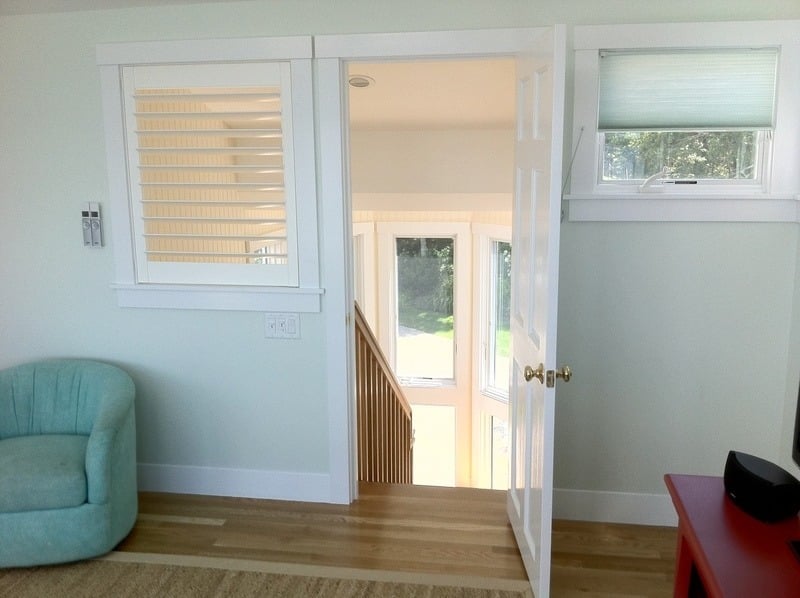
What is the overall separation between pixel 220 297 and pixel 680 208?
6.30 ft

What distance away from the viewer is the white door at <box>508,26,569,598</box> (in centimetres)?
182

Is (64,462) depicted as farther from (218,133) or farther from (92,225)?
(218,133)

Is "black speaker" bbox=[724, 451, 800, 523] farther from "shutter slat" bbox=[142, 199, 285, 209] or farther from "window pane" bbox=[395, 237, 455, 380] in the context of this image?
"window pane" bbox=[395, 237, 455, 380]

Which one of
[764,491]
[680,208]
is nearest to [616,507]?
[764,491]

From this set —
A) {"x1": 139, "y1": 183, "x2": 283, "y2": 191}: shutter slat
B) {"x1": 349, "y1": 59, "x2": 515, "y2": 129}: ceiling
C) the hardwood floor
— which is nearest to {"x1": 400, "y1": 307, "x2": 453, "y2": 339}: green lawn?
{"x1": 349, "y1": 59, "x2": 515, "y2": 129}: ceiling

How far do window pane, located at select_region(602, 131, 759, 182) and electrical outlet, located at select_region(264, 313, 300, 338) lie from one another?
1418mm

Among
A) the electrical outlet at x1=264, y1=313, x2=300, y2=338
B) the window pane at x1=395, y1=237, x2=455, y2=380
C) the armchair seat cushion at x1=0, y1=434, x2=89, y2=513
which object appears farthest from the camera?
the window pane at x1=395, y1=237, x2=455, y2=380

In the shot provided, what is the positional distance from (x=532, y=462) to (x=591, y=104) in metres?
1.34

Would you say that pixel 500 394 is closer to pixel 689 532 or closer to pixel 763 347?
pixel 763 347

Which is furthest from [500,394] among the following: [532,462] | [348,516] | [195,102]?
[195,102]

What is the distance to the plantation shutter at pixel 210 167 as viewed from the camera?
254 cm

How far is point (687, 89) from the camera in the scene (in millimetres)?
2311

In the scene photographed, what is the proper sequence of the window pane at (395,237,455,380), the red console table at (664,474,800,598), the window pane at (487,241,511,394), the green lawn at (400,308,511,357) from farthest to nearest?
the green lawn at (400,308,511,357) < the window pane at (395,237,455,380) < the window pane at (487,241,511,394) < the red console table at (664,474,800,598)

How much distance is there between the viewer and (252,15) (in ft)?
8.11
